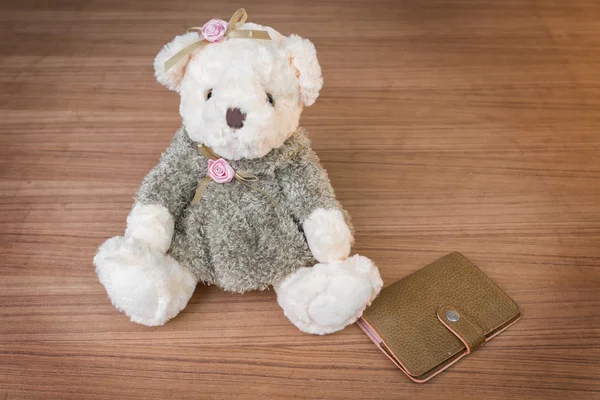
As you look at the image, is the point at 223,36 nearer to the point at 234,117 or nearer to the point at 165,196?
the point at 234,117

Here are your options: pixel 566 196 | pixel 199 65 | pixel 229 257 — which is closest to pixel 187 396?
pixel 229 257

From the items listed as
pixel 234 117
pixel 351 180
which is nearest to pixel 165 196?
pixel 234 117

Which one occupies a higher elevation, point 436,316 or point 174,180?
point 174,180

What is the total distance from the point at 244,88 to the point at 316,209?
195 mm

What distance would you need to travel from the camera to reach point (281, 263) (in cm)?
84

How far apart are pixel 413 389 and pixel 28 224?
67 centimetres

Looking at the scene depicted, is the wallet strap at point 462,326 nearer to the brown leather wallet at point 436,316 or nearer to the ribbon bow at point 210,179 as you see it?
the brown leather wallet at point 436,316

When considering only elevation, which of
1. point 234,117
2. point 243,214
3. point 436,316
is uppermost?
point 234,117

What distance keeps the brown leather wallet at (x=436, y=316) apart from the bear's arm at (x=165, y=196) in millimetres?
306

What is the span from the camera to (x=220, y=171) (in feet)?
2.67

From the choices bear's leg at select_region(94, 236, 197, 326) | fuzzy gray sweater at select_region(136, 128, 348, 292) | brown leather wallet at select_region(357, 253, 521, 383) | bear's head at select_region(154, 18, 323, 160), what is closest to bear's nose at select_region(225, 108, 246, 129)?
bear's head at select_region(154, 18, 323, 160)

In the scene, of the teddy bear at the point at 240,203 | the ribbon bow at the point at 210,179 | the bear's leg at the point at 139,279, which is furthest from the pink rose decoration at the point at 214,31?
the bear's leg at the point at 139,279

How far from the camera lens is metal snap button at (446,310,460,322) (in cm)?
87

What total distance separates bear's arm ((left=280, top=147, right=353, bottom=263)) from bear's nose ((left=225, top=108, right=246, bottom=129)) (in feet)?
0.41
